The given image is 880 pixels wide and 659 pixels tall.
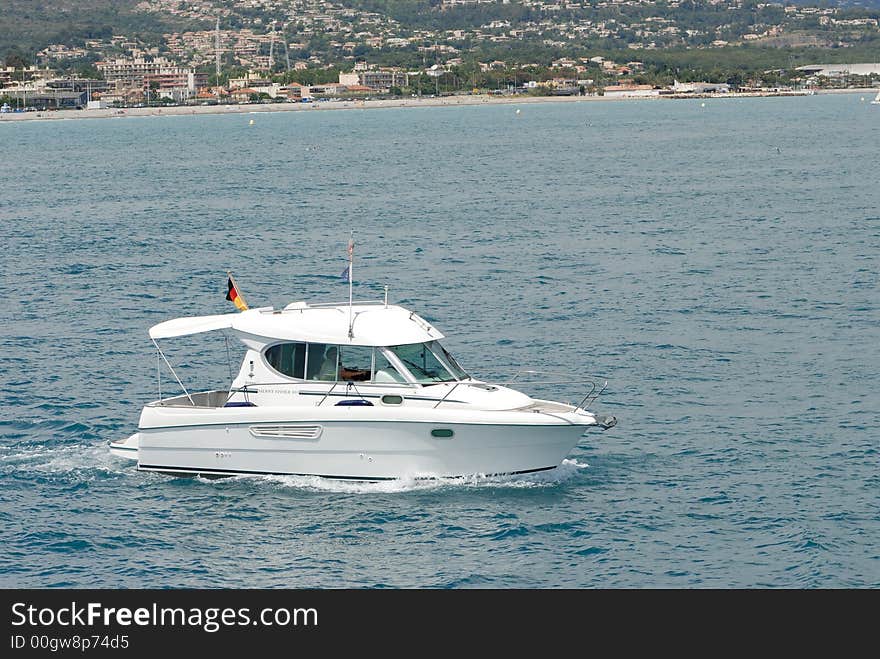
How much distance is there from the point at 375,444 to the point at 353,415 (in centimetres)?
68

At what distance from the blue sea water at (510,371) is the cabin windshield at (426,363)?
6.63 feet

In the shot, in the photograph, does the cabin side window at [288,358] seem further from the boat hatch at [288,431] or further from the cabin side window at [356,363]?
the boat hatch at [288,431]

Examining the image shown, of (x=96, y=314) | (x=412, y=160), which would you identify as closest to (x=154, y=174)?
(x=412, y=160)

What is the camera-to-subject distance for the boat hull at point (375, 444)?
Answer: 2559cm

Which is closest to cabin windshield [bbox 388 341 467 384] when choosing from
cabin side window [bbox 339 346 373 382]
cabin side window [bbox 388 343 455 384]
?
cabin side window [bbox 388 343 455 384]

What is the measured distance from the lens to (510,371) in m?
35.7

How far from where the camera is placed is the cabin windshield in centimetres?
2648

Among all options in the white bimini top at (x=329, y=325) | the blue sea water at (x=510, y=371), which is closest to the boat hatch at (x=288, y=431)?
the blue sea water at (x=510, y=371)

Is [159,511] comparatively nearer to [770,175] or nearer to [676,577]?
[676,577]

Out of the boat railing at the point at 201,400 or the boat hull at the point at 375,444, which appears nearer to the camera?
the boat hull at the point at 375,444

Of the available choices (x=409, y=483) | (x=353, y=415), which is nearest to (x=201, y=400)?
(x=353, y=415)

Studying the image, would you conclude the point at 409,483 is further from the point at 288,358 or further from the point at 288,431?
the point at 288,358
